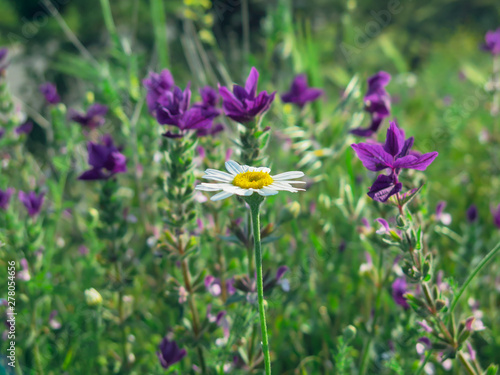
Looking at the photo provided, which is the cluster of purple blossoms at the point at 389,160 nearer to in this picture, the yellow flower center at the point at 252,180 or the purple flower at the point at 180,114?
the yellow flower center at the point at 252,180

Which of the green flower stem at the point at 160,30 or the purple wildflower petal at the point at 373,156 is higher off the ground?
the green flower stem at the point at 160,30

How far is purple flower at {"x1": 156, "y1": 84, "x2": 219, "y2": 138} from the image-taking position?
1.54 metres

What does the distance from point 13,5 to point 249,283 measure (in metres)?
6.07

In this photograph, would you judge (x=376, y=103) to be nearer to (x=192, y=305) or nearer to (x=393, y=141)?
(x=393, y=141)

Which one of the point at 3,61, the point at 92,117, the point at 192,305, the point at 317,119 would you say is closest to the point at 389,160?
the point at 192,305

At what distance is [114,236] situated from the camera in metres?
1.95

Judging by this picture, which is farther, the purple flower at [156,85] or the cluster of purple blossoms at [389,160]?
the purple flower at [156,85]

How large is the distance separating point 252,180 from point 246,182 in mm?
41

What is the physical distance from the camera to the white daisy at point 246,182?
113 cm

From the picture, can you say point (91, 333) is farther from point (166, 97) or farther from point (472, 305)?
point (472, 305)

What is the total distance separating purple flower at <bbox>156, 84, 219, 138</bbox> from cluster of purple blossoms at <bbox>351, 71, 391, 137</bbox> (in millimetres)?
601

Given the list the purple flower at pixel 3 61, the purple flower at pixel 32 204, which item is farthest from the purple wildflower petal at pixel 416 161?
the purple flower at pixel 3 61

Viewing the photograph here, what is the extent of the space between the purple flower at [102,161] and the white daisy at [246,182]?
690mm

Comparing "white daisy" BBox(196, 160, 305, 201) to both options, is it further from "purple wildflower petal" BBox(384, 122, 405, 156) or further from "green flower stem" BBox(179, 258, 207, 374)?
"green flower stem" BBox(179, 258, 207, 374)
